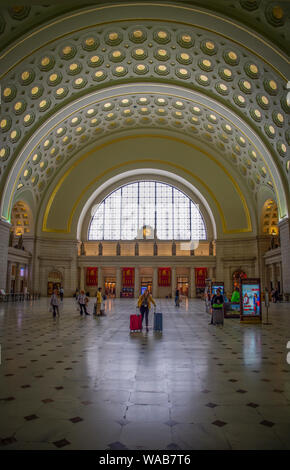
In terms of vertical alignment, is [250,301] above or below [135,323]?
above

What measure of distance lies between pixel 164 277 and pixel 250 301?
27.1 metres

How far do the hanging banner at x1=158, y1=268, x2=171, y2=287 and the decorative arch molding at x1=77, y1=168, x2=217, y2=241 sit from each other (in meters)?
6.70

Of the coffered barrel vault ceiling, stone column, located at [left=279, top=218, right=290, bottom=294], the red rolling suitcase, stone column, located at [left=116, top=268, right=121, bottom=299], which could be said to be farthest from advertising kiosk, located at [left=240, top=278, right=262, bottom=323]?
stone column, located at [left=116, top=268, right=121, bottom=299]

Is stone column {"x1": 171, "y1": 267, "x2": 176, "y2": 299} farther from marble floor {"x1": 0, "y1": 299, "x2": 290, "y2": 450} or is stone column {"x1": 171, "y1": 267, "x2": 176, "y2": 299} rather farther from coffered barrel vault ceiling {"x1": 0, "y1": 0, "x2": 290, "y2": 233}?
marble floor {"x1": 0, "y1": 299, "x2": 290, "y2": 450}

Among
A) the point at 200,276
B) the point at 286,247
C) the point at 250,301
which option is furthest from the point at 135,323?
the point at 200,276

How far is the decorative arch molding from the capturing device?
4109cm

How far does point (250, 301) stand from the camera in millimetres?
14742

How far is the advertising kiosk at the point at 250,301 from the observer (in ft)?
47.8

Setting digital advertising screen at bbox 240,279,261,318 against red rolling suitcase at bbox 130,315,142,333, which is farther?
digital advertising screen at bbox 240,279,261,318

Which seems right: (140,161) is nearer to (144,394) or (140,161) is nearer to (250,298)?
(250,298)

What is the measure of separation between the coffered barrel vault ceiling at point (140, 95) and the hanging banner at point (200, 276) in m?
10.9

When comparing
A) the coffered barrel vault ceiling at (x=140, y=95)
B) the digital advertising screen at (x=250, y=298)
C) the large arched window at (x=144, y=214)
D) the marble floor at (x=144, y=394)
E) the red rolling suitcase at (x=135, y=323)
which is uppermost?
the coffered barrel vault ceiling at (x=140, y=95)

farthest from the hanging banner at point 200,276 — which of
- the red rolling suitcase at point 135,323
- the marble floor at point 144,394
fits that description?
the marble floor at point 144,394

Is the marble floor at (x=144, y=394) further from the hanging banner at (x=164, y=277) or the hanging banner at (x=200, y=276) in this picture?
the hanging banner at (x=164, y=277)
